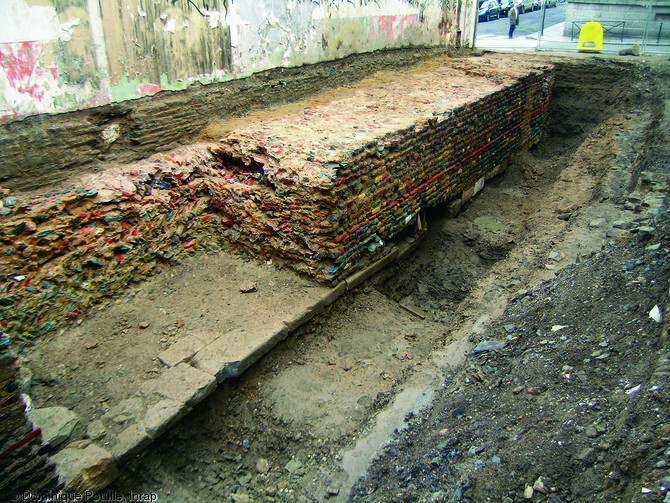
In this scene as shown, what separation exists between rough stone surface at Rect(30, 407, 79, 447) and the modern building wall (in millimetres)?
13903

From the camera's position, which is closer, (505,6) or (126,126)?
(126,126)

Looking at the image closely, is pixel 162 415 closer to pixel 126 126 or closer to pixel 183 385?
pixel 183 385

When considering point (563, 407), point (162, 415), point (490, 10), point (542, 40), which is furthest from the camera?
point (490, 10)

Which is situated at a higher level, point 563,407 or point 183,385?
point 563,407

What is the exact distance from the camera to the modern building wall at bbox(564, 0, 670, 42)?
12.1 metres

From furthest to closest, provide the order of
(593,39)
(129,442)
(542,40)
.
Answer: (542,40) < (593,39) < (129,442)

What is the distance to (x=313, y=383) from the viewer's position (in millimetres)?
3787

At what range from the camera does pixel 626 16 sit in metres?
13.2

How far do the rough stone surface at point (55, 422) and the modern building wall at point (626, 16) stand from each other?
13.9 m

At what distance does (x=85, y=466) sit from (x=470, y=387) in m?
2.47

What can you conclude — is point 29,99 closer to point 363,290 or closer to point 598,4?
point 363,290

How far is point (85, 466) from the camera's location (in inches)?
107

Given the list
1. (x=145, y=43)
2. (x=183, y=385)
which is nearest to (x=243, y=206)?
(x=145, y=43)

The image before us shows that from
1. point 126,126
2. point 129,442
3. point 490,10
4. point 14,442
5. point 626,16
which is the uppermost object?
point 490,10
